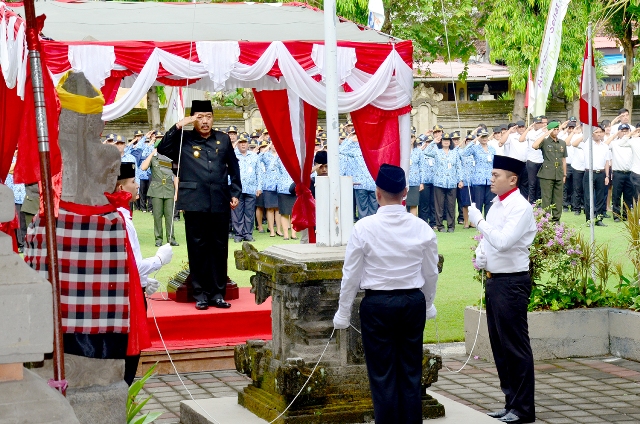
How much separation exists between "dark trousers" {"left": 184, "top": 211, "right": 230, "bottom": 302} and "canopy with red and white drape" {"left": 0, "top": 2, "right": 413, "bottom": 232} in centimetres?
133

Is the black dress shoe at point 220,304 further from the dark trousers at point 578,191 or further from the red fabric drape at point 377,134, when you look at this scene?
the dark trousers at point 578,191

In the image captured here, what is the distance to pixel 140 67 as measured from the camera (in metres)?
9.95

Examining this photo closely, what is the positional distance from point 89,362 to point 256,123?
26598 millimetres

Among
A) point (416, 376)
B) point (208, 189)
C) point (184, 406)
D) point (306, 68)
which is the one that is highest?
point (306, 68)

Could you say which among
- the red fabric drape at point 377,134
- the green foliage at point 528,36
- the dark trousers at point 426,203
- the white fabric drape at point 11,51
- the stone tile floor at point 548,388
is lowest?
the stone tile floor at point 548,388

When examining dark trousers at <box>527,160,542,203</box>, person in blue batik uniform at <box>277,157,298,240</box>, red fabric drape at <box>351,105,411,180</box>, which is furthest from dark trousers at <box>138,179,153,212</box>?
red fabric drape at <box>351,105,411,180</box>

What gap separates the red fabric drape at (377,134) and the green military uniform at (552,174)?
9.70 metres

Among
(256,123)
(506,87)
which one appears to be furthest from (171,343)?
(506,87)

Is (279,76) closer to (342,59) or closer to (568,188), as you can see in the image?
(342,59)

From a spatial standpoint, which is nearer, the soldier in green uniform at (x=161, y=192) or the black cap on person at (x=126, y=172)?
the black cap on person at (x=126, y=172)

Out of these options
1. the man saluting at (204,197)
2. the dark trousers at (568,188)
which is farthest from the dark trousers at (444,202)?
the man saluting at (204,197)

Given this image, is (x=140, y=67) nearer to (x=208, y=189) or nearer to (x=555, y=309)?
(x=208, y=189)

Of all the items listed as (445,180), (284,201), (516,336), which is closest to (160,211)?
(284,201)

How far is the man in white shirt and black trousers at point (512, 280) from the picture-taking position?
717cm
